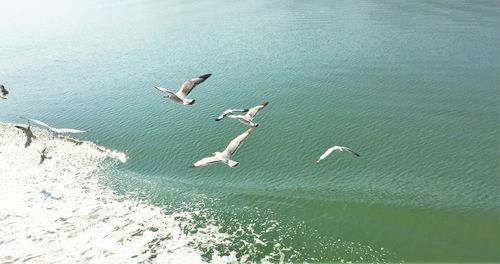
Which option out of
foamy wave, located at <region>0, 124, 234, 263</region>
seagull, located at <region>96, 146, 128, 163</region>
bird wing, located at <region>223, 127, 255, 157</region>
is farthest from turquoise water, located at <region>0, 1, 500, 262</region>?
bird wing, located at <region>223, 127, 255, 157</region>

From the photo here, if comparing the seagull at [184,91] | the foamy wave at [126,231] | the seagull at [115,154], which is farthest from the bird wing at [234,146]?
the seagull at [115,154]

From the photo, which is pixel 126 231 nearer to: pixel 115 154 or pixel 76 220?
pixel 76 220

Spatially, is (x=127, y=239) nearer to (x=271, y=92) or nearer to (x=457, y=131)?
(x=271, y=92)

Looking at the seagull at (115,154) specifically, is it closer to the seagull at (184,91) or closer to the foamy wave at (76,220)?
the foamy wave at (76,220)

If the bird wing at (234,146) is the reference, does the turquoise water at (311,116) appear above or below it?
above

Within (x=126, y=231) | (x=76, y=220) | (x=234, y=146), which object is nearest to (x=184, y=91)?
(x=234, y=146)

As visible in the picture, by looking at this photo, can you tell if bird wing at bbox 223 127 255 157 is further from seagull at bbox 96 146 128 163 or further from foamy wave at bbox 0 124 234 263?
seagull at bbox 96 146 128 163
